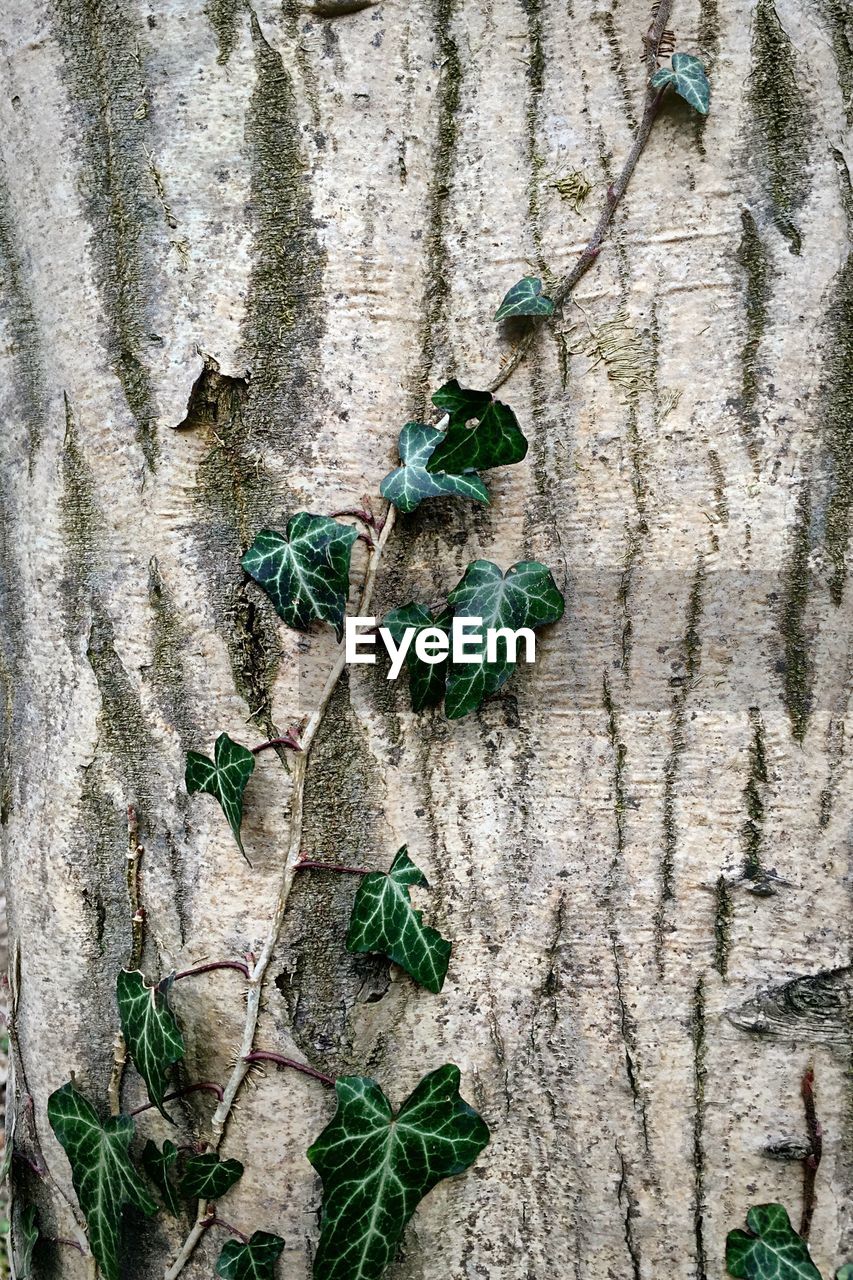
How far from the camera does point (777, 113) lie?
90 cm

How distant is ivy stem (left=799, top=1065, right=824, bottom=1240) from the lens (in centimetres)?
89

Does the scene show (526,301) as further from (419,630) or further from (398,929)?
(398,929)

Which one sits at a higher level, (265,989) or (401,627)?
(401,627)

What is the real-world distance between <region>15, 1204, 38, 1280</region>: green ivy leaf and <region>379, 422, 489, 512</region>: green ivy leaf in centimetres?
93

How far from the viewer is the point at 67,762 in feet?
3.34

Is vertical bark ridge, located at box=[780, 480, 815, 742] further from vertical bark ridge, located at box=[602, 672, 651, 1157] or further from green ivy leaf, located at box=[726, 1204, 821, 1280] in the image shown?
green ivy leaf, located at box=[726, 1204, 821, 1280]

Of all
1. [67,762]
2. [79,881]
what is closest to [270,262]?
[67,762]

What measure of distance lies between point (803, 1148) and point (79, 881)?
0.79 meters

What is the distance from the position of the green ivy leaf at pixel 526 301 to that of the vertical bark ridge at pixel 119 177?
36cm

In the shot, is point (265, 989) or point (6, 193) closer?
point (265, 989)

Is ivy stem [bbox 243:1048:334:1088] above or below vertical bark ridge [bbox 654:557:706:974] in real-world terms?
below

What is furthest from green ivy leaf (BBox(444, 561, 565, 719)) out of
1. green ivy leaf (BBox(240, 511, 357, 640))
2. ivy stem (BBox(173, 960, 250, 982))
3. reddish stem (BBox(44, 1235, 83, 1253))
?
reddish stem (BBox(44, 1235, 83, 1253))

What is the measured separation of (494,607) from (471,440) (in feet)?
0.54

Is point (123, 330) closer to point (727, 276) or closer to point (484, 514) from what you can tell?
point (484, 514)
